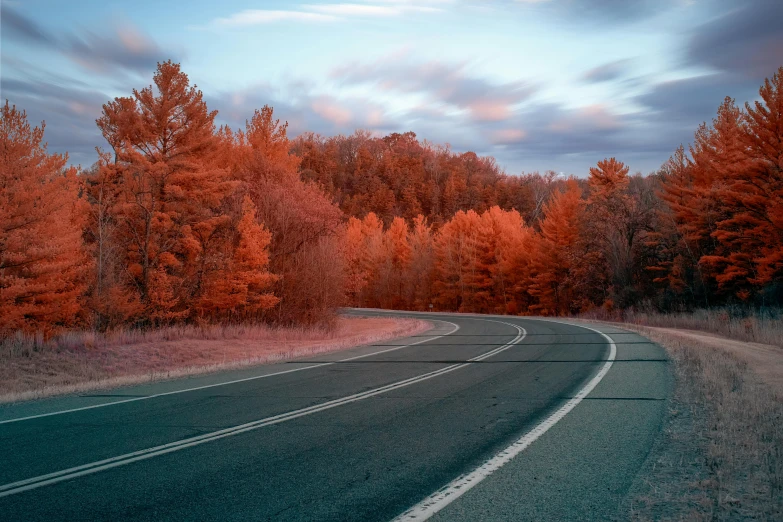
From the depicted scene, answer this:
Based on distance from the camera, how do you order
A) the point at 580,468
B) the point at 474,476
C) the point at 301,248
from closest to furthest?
the point at 474,476 → the point at 580,468 → the point at 301,248

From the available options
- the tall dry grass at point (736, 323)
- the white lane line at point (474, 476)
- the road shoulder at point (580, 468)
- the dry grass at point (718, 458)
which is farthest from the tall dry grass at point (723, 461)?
the tall dry grass at point (736, 323)

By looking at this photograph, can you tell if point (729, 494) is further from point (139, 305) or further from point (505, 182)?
point (505, 182)

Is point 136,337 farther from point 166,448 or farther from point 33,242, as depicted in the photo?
point 166,448

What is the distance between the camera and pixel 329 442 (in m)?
6.25

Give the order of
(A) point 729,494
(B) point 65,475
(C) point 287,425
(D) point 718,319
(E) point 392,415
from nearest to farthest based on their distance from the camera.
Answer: (A) point 729,494 → (B) point 65,475 → (C) point 287,425 → (E) point 392,415 → (D) point 718,319

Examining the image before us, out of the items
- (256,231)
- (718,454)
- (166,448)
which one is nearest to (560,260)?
(256,231)

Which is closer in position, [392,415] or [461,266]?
[392,415]

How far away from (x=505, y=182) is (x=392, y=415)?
10901cm

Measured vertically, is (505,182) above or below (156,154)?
above

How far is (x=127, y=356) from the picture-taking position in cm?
→ 1641

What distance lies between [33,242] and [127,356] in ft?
28.1

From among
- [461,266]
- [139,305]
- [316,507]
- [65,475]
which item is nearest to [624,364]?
[316,507]

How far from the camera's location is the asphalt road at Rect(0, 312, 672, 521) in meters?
4.44

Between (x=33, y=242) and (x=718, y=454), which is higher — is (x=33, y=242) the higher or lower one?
the higher one
